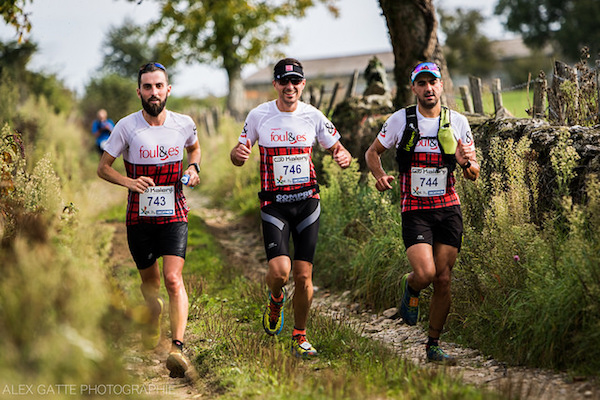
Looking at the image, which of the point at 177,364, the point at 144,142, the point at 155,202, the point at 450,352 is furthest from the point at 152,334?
the point at 450,352

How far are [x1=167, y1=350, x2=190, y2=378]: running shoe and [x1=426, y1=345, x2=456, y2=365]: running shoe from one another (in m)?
1.74

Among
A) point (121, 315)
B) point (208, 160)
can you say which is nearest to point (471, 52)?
point (208, 160)

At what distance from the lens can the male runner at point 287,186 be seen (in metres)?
5.25

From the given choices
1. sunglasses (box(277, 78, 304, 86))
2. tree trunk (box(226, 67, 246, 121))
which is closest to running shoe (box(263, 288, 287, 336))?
sunglasses (box(277, 78, 304, 86))

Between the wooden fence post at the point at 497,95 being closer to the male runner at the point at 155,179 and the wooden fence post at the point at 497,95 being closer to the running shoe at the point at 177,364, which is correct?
the male runner at the point at 155,179

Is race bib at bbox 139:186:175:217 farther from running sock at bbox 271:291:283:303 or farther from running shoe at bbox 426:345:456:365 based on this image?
running shoe at bbox 426:345:456:365

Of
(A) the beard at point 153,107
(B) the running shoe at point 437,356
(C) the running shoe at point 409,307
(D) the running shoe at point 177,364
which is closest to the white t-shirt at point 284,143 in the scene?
(A) the beard at point 153,107

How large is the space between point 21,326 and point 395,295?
4.21 m

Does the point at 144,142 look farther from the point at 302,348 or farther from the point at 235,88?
the point at 235,88

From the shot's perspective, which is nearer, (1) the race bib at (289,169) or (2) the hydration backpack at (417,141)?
(2) the hydration backpack at (417,141)

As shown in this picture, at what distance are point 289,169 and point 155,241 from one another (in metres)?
1.18

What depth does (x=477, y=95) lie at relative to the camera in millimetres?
8227

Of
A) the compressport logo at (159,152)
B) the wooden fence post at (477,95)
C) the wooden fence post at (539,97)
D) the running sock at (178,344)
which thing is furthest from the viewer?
the wooden fence post at (477,95)

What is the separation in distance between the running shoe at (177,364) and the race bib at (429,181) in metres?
2.07
